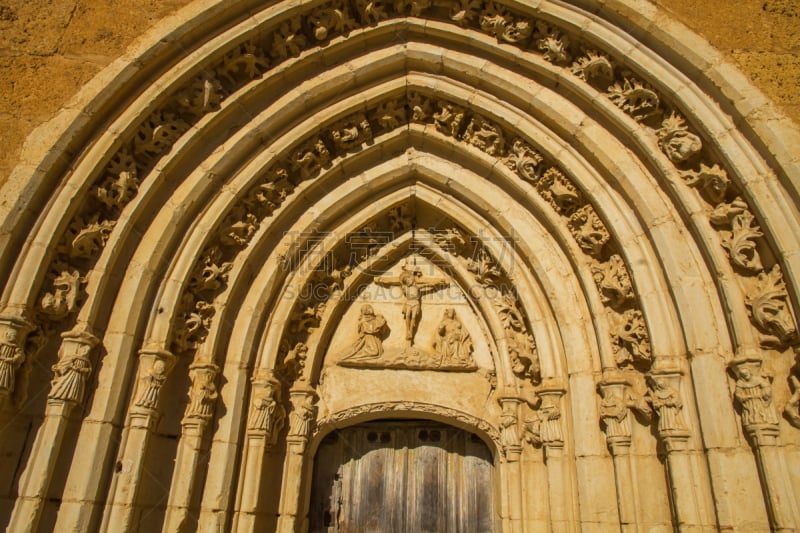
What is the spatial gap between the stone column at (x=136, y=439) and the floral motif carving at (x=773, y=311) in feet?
13.0

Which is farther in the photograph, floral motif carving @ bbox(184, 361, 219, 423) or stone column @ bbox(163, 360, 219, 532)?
floral motif carving @ bbox(184, 361, 219, 423)

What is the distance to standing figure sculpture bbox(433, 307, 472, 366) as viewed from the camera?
5.08 meters

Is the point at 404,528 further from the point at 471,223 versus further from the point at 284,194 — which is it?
the point at 284,194

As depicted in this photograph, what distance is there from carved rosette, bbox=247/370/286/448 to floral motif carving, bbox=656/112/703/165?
347cm

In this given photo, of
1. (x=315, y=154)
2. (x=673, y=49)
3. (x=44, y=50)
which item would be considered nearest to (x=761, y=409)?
(x=673, y=49)

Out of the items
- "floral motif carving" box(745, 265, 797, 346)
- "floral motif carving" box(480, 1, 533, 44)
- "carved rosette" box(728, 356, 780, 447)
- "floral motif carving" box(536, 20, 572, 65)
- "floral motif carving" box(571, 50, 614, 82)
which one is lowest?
"carved rosette" box(728, 356, 780, 447)

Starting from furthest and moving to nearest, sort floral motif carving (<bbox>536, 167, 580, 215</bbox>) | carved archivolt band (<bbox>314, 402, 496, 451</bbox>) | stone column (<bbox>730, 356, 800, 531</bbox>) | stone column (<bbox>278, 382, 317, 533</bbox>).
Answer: carved archivolt band (<bbox>314, 402, 496, 451</bbox>)
floral motif carving (<bbox>536, 167, 580, 215</bbox>)
stone column (<bbox>278, 382, 317, 533</bbox>)
stone column (<bbox>730, 356, 800, 531</bbox>)

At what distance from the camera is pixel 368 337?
205 inches

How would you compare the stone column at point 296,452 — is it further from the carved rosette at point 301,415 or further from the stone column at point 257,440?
the stone column at point 257,440

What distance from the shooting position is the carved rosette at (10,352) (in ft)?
11.5

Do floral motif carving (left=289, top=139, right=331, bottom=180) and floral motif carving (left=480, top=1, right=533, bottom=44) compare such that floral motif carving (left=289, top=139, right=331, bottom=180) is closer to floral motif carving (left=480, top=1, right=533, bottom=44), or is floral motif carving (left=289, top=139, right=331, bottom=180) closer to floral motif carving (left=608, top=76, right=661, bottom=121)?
floral motif carving (left=480, top=1, right=533, bottom=44)

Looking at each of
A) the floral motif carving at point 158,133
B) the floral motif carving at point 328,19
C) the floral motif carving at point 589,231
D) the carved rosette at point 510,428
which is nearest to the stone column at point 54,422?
the floral motif carving at point 158,133

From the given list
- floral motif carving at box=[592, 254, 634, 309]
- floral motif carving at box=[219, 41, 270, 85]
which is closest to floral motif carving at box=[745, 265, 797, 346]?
floral motif carving at box=[592, 254, 634, 309]

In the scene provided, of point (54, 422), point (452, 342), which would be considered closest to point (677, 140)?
point (452, 342)
